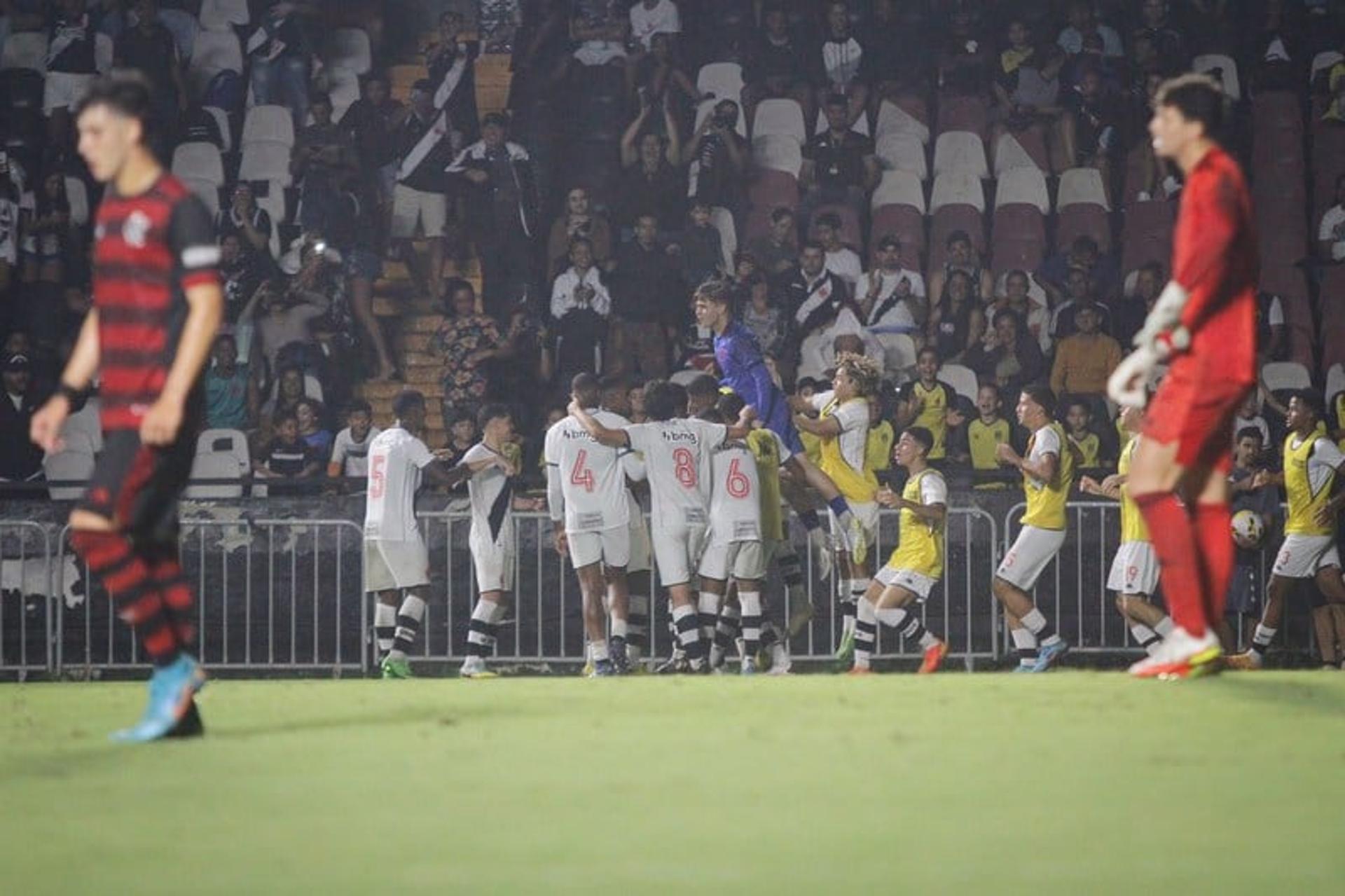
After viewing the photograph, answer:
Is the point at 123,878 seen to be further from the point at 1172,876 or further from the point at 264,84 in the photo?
the point at 264,84

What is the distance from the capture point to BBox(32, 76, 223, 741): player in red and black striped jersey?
24.1ft

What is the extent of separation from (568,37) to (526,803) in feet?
53.7

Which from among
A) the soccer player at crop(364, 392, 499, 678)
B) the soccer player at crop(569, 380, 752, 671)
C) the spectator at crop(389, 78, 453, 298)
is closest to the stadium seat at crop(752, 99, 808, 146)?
the spectator at crop(389, 78, 453, 298)

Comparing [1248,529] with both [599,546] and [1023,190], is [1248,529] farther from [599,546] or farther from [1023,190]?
[1023,190]

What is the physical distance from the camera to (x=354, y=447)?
18000 mm

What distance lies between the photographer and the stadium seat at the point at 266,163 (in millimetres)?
20594

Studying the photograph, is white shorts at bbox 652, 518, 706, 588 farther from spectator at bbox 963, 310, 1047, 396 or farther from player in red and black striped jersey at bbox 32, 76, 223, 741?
player in red and black striped jersey at bbox 32, 76, 223, 741

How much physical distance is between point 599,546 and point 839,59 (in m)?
8.01

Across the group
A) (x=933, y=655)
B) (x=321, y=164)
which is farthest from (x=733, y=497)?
(x=321, y=164)

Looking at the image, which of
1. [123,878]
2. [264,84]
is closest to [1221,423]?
[123,878]

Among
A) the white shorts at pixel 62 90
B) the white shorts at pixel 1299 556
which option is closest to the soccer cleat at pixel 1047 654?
the white shorts at pixel 1299 556

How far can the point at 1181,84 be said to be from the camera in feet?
26.8

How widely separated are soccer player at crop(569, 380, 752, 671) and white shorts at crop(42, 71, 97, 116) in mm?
8439

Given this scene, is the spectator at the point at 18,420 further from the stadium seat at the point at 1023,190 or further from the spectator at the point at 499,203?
the stadium seat at the point at 1023,190
